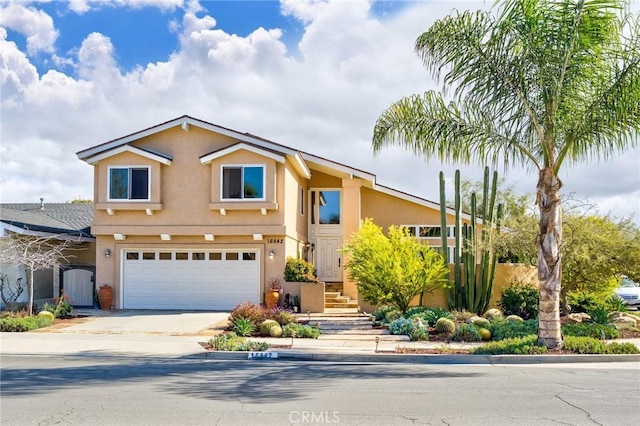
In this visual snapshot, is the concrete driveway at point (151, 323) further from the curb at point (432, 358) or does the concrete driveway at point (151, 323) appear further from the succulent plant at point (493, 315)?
the succulent plant at point (493, 315)

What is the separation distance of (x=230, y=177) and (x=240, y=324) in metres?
7.38

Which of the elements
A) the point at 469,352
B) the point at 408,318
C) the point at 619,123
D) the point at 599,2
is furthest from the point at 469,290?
the point at 599,2

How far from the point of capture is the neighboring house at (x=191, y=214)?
21.8 metres

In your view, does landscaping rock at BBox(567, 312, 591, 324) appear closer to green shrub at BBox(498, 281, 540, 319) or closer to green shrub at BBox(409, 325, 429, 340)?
green shrub at BBox(498, 281, 540, 319)

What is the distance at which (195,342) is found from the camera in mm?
14750

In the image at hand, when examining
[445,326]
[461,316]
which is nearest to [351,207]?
[461,316]

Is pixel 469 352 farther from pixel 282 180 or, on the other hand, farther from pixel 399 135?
pixel 282 180

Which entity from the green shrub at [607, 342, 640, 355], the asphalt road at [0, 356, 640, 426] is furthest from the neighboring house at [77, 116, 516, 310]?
the green shrub at [607, 342, 640, 355]

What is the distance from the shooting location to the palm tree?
12.3 m

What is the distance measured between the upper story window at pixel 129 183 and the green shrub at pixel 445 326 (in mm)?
11705

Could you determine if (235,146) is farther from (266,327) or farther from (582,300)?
(582,300)

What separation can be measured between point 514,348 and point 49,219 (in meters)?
20.9

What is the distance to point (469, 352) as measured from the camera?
13.1 m

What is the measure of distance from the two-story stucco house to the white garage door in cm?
4
